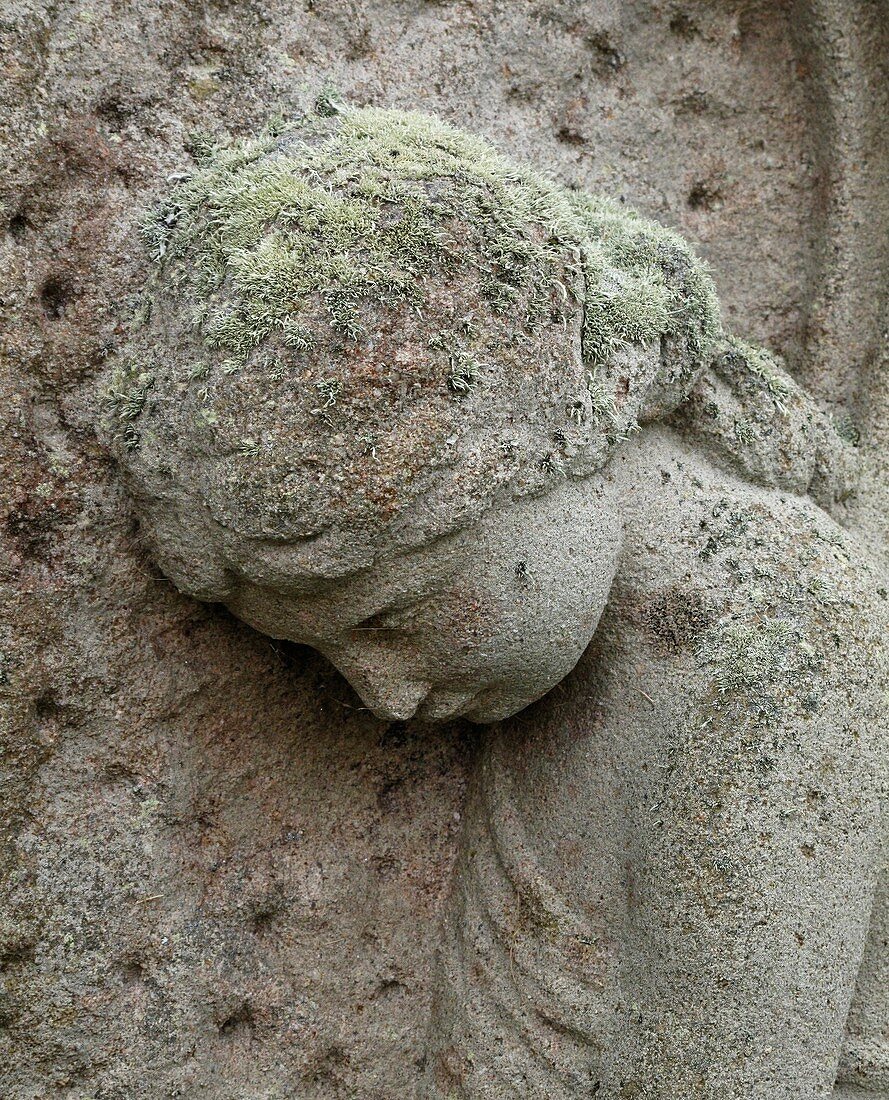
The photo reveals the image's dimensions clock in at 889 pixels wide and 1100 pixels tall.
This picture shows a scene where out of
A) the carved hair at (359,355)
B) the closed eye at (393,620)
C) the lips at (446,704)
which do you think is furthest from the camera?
the lips at (446,704)

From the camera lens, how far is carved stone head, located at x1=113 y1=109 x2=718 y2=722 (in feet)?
3.51

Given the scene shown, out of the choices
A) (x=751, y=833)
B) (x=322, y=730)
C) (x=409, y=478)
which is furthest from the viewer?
(x=322, y=730)

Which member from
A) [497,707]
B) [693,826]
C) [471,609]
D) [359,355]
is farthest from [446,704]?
[359,355]

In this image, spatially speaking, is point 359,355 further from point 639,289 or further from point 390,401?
point 639,289

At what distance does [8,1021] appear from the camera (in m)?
1.31

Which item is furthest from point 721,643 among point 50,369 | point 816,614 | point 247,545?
point 50,369

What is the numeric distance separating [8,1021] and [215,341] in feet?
2.82

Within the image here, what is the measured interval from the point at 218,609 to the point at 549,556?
477 millimetres

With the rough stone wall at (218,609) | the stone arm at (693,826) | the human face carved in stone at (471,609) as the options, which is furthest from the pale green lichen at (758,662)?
the rough stone wall at (218,609)

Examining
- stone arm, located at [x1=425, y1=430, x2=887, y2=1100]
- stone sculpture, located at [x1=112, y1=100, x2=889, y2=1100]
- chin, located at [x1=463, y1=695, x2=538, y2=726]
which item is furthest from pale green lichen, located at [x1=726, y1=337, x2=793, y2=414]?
chin, located at [x1=463, y1=695, x2=538, y2=726]

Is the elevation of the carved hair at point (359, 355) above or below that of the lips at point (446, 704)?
above

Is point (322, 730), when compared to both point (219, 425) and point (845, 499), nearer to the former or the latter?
point (219, 425)

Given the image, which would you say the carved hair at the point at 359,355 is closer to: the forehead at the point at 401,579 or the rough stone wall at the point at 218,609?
the forehead at the point at 401,579

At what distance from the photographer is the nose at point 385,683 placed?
4.04ft
